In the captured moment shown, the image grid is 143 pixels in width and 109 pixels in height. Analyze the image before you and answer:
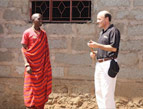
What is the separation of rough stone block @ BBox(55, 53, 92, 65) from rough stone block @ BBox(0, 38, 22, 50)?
33.5 inches

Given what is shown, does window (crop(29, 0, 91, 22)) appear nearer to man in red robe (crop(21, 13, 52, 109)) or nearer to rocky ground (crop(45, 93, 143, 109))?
man in red robe (crop(21, 13, 52, 109))

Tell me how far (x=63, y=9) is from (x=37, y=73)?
1.85 metres

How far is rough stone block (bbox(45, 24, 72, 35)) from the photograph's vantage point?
5.18 m

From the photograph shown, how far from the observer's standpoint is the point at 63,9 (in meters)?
5.40

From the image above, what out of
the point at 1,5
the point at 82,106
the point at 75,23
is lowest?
the point at 82,106

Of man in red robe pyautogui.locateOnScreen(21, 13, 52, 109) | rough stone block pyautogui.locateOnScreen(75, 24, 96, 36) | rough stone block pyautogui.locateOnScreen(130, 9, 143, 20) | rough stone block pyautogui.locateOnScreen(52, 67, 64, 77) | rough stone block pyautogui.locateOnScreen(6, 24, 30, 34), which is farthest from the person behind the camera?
rough stone block pyautogui.locateOnScreen(6, 24, 30, 34)

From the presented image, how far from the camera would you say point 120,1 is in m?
4.98

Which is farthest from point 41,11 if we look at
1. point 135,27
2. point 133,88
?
point 133,88

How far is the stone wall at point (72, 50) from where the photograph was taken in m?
4.96

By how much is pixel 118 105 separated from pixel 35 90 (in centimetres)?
181

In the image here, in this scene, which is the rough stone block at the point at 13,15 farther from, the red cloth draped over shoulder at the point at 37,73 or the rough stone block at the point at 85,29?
the red cloth draped over shoulder at the point at 37,73

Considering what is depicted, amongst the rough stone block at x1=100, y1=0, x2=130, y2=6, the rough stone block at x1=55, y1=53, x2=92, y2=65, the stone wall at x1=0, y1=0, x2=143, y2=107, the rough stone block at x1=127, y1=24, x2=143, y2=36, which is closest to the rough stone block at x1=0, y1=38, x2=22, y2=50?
the stone wall at x1=0, y1=0, x2=143, y2=107

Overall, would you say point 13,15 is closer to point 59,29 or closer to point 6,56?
point 6,56

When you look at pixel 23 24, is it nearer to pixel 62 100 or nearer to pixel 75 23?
pixel 75 23
